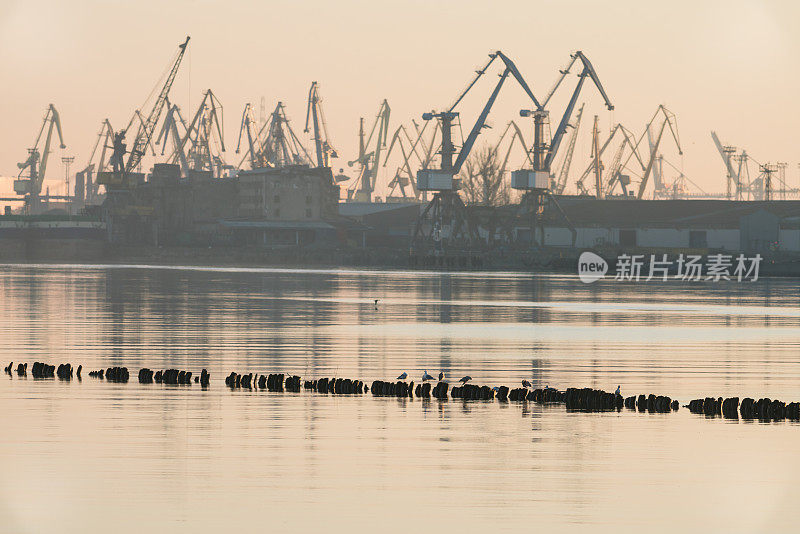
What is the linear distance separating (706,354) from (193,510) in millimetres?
29867

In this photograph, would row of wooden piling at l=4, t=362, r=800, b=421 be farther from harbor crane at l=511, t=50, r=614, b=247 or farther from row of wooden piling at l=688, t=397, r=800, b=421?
harbor crane at l=511, t=50, r=614, b=247

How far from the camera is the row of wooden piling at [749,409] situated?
97.4 feet

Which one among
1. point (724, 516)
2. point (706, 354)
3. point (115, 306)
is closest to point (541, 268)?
point (115, 306)

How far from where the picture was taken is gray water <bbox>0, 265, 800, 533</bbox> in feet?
65.4

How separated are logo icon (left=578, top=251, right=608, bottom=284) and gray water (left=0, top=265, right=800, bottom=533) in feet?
274

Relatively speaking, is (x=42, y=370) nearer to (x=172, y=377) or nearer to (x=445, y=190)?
(x=172, y=377)

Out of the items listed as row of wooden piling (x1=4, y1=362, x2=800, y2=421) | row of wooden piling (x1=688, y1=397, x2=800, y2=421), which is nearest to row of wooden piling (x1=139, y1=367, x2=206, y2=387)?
row of wooden piling (x1=4, y1=362, x2=800, y2=421)

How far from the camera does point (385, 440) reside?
26.0 meters

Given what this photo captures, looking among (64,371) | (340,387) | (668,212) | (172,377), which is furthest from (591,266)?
(340,387)

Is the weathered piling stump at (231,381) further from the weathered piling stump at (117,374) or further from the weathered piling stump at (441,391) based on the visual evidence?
the weathered piling stump at (441,391)

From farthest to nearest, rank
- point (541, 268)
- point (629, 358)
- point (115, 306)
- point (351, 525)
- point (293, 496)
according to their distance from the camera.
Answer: point (541, 268)
point (115, 306)
point (629, 358)
point (293, 496)
point (351, 525)

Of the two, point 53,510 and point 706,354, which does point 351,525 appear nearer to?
point 53,510

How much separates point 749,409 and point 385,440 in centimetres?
944

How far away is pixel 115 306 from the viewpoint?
70.0 metres
